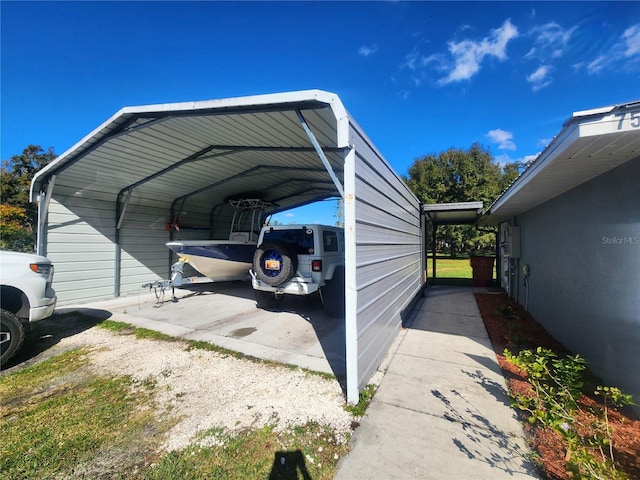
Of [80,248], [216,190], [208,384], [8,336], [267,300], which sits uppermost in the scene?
[216,190]

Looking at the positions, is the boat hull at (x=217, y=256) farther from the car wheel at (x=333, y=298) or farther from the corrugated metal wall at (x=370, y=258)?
the corrugated metal wall at (x=370, y=258)

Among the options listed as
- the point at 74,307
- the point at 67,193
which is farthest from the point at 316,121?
the point at 74,307

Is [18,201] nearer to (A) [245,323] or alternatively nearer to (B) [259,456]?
(A) [245,323]

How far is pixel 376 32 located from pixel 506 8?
2.54 m

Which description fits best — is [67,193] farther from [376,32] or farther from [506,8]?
[506,8]

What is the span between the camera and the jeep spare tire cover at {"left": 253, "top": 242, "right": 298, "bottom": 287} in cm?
565

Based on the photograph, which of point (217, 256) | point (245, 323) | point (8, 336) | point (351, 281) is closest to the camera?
point (351, 281)

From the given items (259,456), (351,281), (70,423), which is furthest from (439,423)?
(70,423)

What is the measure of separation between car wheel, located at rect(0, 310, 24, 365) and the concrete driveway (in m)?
1.89

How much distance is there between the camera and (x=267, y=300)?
680 centimetres

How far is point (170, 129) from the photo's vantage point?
16.4 ft

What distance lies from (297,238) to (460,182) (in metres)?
21.5

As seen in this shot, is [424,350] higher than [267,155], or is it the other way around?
[267,155]

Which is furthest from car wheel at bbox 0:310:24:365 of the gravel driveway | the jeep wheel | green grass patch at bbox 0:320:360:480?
the jeep wheel
